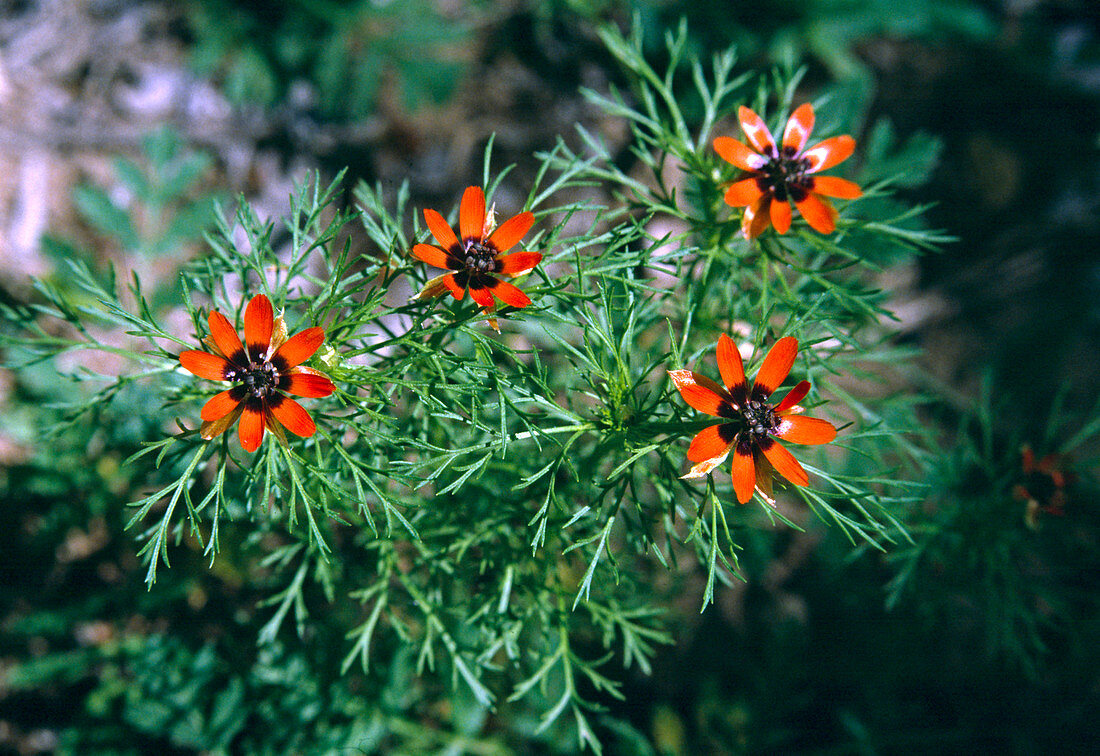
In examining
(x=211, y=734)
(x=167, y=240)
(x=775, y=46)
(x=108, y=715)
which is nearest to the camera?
(x=211, y=734)

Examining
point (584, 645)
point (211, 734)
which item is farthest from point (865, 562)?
point (211, 734)

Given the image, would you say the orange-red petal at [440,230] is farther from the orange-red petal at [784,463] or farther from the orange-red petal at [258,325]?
the orange-red petal at [784,463]

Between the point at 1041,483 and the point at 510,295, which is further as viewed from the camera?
the point at 1041,483

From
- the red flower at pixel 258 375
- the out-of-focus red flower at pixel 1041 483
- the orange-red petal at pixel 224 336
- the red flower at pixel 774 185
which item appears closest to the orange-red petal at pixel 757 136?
the red flower at pixel 774 185

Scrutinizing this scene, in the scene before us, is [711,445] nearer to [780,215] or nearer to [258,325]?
[780,215]

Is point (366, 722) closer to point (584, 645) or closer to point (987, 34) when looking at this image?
point (584, 645)

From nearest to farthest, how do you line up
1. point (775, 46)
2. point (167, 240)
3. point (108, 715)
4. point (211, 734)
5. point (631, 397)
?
point (631, 397)
point (211, 734)
point (108, 715)
point (167, 240)
point (775, 46)

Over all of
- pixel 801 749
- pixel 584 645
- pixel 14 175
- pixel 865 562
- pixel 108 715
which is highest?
pixel 14 175

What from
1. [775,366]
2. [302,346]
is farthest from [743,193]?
[302,346]
